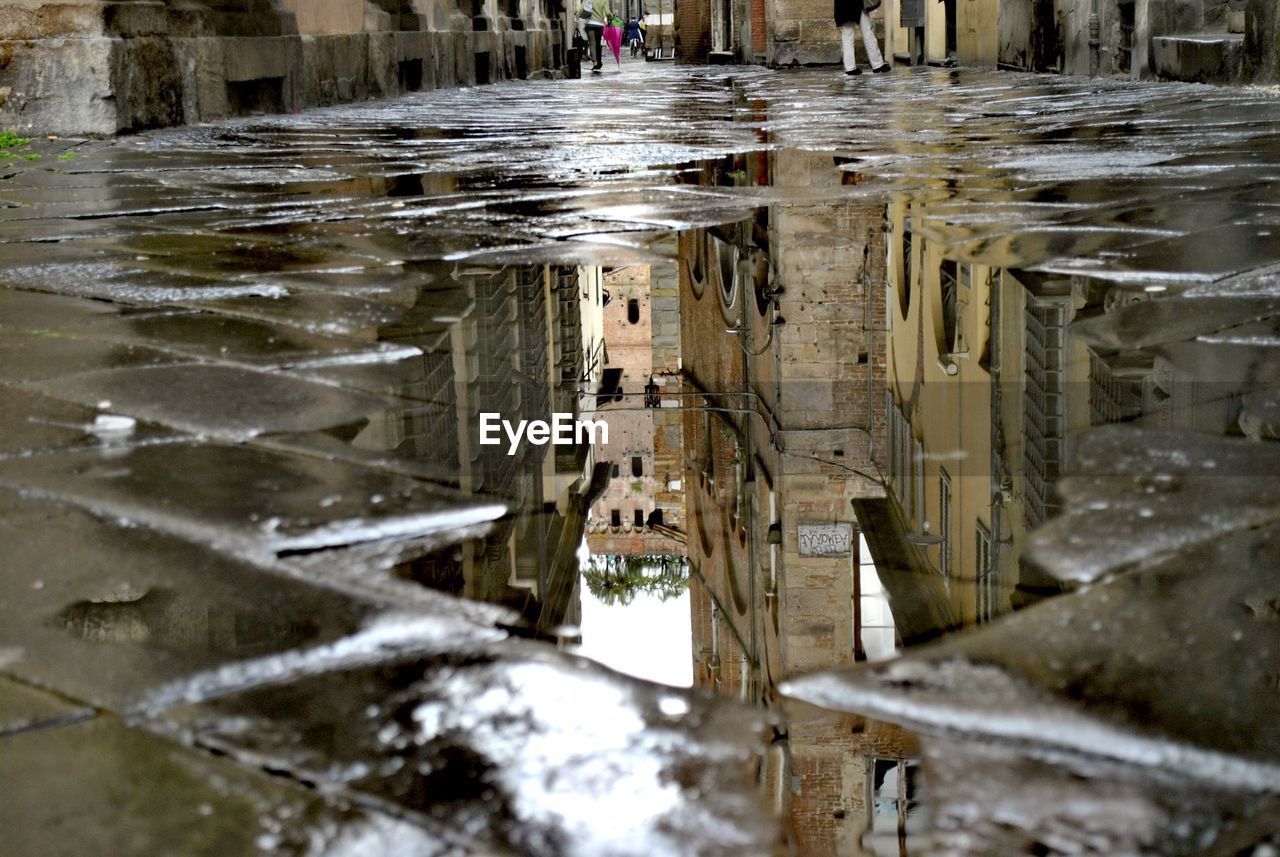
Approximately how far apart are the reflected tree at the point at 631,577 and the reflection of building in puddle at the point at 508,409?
1.0 inches

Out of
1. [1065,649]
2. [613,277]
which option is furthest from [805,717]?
[613,277]

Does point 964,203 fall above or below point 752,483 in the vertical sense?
above

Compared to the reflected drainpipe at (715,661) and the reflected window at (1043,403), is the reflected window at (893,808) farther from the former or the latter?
the reflected window at (1043,403)

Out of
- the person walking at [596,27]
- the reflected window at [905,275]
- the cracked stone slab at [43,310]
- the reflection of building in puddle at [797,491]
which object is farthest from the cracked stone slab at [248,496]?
the person walking at [596,27]

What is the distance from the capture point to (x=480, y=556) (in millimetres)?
1306

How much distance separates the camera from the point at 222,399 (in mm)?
1884

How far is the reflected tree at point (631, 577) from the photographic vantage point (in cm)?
127

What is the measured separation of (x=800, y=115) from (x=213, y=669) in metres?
7.22

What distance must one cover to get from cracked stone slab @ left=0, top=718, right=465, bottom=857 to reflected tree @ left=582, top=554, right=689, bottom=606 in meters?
0.44

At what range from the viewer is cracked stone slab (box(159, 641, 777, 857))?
801 mm

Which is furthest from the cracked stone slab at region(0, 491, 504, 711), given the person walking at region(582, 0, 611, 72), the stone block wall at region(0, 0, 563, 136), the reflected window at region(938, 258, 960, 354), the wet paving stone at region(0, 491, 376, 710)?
the person walking at region(582, 0, 611, 72)

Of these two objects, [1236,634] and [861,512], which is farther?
[861,512]

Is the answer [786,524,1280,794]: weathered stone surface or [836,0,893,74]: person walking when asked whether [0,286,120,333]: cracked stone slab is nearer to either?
[786,524,1280,794]: weathered stone surface

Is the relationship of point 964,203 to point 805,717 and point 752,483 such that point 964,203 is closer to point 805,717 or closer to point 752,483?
point 752,483
